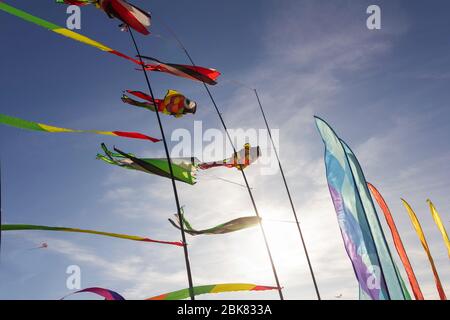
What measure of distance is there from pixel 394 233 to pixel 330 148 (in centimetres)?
521

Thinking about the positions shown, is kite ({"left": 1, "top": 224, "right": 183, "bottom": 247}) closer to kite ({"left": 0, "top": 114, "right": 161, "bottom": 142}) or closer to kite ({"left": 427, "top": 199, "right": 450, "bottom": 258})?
kite ({"left": 0, "top": 114, "right": 161, "bottom": 142})

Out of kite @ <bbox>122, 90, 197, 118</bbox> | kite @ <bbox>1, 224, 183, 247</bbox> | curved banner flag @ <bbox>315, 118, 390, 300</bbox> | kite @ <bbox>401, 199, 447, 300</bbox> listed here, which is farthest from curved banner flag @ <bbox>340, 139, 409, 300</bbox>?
kite @ <bbox>401, 199, 447, 300</bbox>

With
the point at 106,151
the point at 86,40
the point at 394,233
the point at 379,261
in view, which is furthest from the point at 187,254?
the point at 394,233

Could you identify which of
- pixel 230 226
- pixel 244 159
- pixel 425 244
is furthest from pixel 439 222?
pixel 230 226

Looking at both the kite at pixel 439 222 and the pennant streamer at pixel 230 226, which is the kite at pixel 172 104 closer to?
the pennant streamer at pixel 230 226

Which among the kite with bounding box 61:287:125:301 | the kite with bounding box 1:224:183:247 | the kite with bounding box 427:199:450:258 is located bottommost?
the kite with bounding box 61:287:125:301

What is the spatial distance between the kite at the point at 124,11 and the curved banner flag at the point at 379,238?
6.04m

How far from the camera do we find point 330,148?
9.68m

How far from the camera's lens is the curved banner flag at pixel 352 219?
26.8 feet

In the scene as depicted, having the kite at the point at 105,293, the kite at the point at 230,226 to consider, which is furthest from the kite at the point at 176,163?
the kite at the point at 105,293

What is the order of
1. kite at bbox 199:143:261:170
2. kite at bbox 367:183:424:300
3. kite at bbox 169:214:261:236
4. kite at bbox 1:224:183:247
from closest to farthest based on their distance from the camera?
1. kite at bbox 1:224:183:247
2. kite at bbox 169:214:261:236
3. kite at bbox 199:143:261:170
4. kite at bbox 367:183:424:300

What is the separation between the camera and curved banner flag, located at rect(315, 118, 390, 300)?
8161 mm

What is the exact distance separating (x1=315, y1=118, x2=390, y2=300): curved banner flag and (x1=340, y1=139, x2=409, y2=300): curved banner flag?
0.16 m
